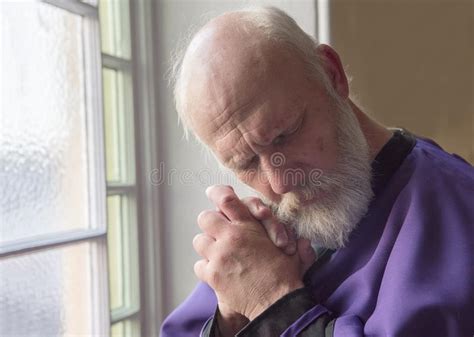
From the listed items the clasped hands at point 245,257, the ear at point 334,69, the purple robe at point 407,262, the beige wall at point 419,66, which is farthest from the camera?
the beige wall at point 419,66

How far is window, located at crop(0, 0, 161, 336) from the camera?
1.16 meters

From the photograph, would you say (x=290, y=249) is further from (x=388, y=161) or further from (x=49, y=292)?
(x=49, y=292)

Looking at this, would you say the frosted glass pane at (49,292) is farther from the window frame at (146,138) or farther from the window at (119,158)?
the window frame at (146,138)

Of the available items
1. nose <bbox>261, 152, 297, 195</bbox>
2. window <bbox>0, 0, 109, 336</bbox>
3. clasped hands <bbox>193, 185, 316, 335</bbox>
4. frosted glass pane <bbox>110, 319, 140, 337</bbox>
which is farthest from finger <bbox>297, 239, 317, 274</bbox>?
frosted glass pane <bbox>110, 319, 140, 337</bbox>

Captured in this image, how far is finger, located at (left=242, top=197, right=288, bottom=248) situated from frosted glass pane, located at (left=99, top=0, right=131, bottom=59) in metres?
0.81

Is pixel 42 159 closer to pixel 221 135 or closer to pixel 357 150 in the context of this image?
pixel 221 135

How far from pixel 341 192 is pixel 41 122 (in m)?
0.78

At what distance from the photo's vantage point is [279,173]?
844 mm

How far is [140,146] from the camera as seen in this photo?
60.4 inches

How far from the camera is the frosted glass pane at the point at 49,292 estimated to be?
1.15 m

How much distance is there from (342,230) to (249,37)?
355 mm

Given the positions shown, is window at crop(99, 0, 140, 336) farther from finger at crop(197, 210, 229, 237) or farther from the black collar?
the black collar

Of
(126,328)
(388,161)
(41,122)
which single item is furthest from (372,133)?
(126,328)

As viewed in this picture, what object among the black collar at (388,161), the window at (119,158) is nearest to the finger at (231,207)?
the black collar at (388,161)
